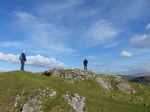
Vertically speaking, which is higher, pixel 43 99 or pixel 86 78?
pixel 86 78

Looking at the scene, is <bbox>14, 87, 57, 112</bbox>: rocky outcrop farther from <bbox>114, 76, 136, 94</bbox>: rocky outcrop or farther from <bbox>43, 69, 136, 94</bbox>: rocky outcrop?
<bbox>114, 76, 136, 94</bbox>: rocky outcrop

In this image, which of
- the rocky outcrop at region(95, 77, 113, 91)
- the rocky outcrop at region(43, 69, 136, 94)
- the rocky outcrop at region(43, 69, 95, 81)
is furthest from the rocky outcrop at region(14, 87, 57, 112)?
the rocky outcrop at region(95, 77, 113, 91)

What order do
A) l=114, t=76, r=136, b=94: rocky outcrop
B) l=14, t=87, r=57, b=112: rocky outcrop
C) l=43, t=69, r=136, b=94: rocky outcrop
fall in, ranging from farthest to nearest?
l=43, t=69, r=136, b=94: rocky outcrop → l=114, t=76, r=136, b=94: rocky outcrop → l=14, t=87, r=57, b=112: rocky outcrop

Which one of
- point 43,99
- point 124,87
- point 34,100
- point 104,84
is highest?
point 104,84

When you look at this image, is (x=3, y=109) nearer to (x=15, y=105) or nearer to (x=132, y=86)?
(x=15, y=105)

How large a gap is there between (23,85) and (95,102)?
45.3 ft

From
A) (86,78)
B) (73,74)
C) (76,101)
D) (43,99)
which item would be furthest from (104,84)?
(43,99)

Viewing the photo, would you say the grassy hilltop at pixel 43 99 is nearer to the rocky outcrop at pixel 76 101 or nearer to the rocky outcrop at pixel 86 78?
the rocky outcrop at pixel 76 101

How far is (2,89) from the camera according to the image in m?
25.1

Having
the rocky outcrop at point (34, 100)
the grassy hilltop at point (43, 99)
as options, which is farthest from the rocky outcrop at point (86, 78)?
the rocky outcrop at point (34, 100)

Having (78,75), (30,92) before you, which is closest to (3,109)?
(30,92)

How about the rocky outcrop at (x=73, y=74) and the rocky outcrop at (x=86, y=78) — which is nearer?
the rocky outcrop at (x=86, y=78)

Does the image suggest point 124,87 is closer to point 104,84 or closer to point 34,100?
point 104,84

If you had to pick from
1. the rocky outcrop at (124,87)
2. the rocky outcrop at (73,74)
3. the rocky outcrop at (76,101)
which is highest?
the rocky outcrop at (73,74)
